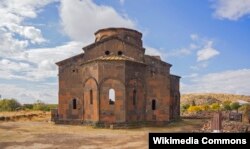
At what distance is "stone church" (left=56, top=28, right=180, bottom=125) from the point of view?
21.0 m

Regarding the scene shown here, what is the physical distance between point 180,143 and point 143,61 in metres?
17.4

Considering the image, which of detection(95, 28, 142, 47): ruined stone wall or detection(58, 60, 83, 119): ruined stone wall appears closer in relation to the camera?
detection(58, 60, 83, 119): ruined stone wall

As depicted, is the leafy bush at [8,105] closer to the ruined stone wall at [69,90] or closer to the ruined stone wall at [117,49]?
the ruined stone wall at [69,90]

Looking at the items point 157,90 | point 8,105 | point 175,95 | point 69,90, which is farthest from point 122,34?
point 8,105

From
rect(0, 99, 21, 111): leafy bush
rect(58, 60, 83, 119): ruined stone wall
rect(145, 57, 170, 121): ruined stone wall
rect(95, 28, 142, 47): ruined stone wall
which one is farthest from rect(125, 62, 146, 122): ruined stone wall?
rect(0, 99, 21, 111): leafy bush

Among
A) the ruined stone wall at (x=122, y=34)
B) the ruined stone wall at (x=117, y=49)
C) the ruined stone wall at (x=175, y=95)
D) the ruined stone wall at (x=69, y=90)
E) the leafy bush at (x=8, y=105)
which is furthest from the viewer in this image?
the leafy bush at (x=8, y=105)

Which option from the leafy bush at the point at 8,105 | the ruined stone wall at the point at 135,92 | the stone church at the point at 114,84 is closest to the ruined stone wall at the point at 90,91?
the stone church at the point at 114,84

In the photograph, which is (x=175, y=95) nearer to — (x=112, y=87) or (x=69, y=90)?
(x=112, y=87)

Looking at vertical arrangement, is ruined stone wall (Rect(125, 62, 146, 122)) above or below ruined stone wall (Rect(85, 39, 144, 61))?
below

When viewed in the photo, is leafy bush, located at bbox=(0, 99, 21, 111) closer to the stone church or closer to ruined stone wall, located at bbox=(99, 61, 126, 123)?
the stone church

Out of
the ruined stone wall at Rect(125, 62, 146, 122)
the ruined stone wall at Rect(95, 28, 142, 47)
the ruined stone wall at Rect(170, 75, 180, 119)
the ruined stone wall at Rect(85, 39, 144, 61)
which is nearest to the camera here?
the ruined stone wall at Rect(125, 62, 146, 122)

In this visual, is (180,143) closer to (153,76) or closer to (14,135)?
(14,135)

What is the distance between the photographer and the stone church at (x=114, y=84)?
21.0m

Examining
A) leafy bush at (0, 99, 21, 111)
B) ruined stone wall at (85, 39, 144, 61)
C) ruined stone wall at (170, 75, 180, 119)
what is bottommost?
leafy bush at (0, 99, 21, 111)
